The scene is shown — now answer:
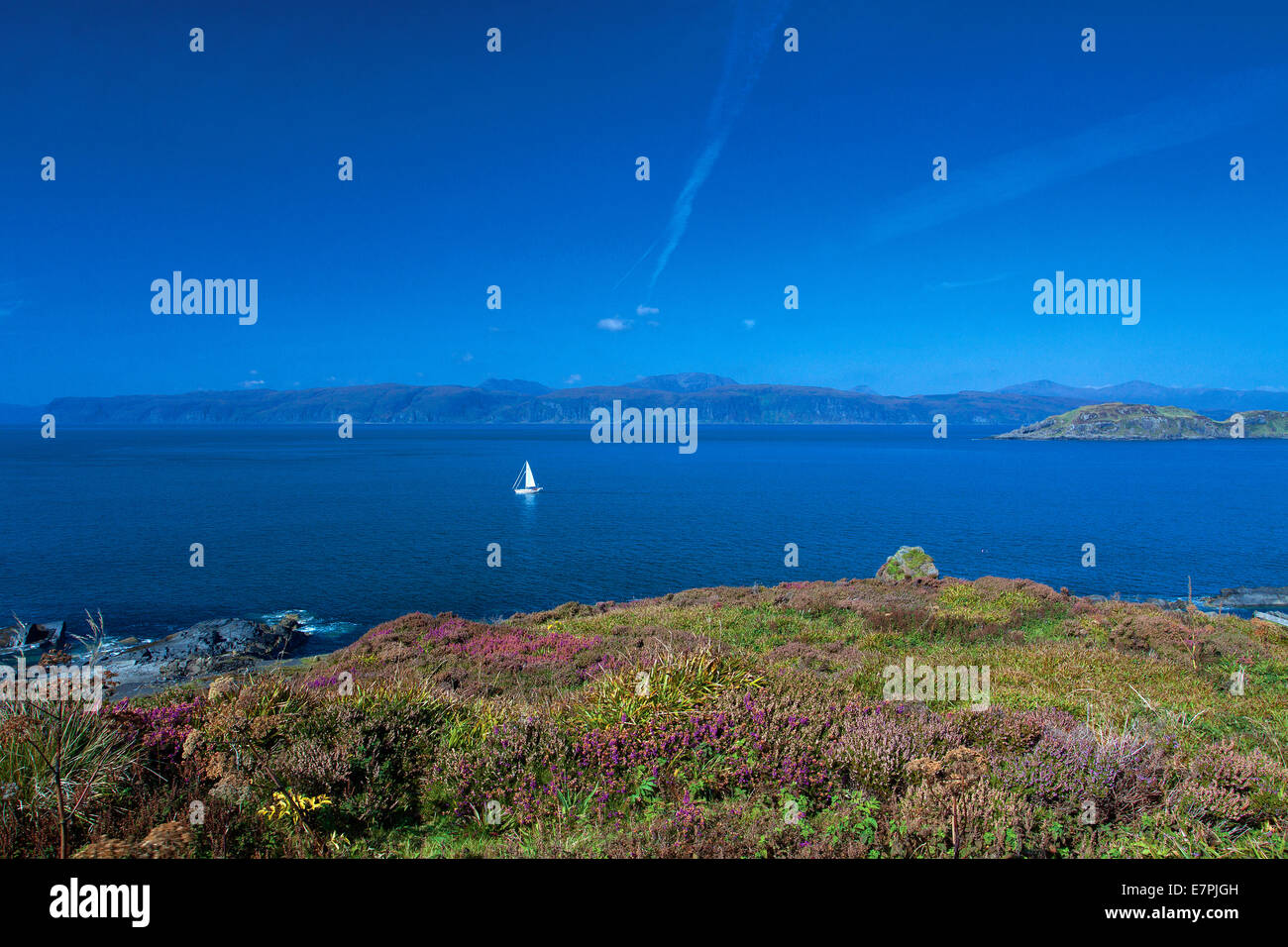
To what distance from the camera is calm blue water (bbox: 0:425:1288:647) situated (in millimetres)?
35156

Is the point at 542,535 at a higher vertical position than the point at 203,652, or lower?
higher

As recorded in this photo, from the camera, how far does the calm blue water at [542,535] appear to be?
115 ft

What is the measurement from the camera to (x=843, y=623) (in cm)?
1855

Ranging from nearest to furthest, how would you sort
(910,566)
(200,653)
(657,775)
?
(657,775) < (200,653) < (910,566)

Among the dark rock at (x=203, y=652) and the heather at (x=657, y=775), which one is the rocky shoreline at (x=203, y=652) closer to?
the dark rock at (x=203, y=652)

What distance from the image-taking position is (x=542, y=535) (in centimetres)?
5231

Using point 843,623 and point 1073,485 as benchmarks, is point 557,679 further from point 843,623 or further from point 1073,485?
point 1073,485

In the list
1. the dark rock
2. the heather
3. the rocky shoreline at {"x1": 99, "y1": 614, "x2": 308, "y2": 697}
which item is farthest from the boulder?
the dark rock

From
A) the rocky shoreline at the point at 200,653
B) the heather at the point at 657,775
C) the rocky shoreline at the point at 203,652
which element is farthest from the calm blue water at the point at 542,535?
the heather at the point at 657,775

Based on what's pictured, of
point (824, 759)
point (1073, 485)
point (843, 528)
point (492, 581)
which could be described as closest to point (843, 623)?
point (824, 759)

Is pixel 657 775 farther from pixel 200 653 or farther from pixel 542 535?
pixel 542 535

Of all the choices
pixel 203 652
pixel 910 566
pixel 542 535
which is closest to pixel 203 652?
pixel 203 652
